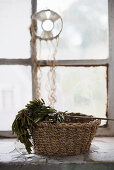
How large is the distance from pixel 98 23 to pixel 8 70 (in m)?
0.66

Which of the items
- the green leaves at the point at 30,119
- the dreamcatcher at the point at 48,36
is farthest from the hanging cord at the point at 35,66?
the green leaves at the point at 30,119

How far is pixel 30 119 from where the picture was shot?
1362mm

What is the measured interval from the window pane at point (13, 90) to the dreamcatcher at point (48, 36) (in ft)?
0.25

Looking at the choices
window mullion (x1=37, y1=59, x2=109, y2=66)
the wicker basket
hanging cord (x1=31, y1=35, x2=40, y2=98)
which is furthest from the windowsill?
window mullion (x1=37, y1=59, x2=109, y2=66)

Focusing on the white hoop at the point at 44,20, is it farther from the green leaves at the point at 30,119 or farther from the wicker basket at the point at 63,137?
the wicker basket at the point at 63,137

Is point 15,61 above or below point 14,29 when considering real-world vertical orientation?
below

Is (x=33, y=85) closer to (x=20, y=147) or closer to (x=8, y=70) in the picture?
(x=8, y=70)

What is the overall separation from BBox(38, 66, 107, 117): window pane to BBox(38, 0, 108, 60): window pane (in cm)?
10

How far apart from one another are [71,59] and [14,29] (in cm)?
42

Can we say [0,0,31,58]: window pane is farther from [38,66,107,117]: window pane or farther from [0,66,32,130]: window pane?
[38,66,107,117]: window pane

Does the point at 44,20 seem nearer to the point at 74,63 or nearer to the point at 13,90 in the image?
the point at 74,63

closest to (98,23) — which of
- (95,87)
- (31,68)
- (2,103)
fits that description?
(95,87)

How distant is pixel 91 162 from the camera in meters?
1.35

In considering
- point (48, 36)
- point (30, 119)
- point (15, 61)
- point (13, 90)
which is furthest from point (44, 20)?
point (30, 119)
